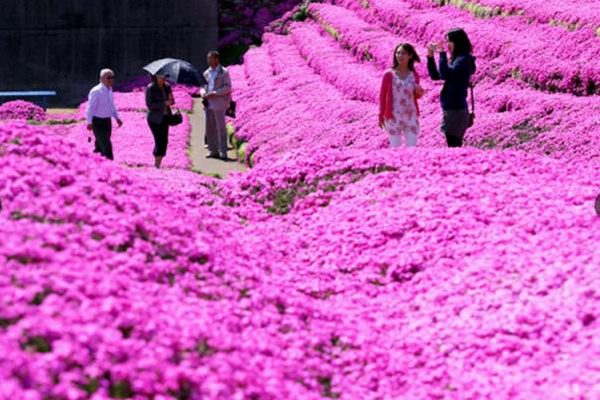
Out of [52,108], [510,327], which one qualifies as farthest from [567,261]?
Result: [52,108]

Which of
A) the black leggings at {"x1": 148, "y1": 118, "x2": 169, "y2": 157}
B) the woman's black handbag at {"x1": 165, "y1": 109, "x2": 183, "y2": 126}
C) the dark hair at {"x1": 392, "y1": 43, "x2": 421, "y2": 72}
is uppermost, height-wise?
the dark hair at {"x1": 392, "y1": 43, "x2": 421, "y2": 72}

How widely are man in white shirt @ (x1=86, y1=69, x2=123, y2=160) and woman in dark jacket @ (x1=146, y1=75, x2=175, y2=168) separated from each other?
5.27ft

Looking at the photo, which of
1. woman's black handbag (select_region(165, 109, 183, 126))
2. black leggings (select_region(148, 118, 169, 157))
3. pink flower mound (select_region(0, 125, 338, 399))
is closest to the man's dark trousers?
black leggings (select_region(148, 118, 169, 157))

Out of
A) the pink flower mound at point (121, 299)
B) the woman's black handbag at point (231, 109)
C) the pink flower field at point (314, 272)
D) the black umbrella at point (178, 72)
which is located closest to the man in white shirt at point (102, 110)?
the pink flower field at point (314, 272)

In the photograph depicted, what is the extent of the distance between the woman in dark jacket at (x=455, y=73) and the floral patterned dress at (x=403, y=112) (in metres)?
0.62

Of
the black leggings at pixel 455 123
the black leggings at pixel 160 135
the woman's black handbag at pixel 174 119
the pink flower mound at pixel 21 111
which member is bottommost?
the pink flower mound at pixel 21 111

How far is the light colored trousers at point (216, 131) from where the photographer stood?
83.6 ft

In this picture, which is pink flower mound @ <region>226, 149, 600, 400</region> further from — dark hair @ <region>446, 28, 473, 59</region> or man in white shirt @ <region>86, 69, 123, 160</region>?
man in white shirt @ <region>86, 69, 123, 160</region>

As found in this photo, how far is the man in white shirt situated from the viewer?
19.6 meters

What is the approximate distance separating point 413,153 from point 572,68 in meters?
6.81

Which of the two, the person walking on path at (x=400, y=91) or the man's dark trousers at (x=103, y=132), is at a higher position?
the person walking on path at (x=400, y=91)

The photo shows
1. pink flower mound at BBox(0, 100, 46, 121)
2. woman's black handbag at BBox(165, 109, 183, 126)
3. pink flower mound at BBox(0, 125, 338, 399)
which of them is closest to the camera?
pink flower mound at BBox(0, 125, 338, 399)

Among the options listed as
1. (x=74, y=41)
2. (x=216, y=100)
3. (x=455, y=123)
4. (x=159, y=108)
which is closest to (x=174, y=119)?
(x=159, y=108)

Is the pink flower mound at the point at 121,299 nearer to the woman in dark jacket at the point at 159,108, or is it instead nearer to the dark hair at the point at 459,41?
the dark hair at the point at 459,41
